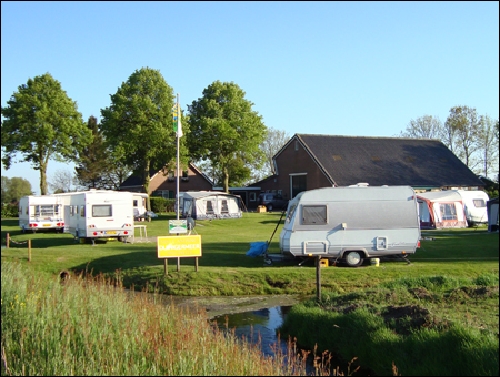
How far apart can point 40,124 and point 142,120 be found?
29.7 feet

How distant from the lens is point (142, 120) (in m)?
52.6

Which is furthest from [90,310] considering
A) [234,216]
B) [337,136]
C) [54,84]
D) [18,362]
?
[337,136]

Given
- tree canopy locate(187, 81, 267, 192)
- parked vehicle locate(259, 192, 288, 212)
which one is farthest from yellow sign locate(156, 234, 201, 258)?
tree canopy locate(187, 81, 267, 192)

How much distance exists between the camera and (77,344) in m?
8.32

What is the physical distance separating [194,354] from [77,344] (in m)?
1.76

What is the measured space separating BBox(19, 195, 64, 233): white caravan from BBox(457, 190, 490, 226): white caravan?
2430 centimetres

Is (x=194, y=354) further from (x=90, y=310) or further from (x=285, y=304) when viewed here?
(x=285, y=304)

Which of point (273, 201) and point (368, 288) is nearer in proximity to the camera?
point (368, 288)

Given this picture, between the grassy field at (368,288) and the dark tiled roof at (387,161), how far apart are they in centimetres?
2033

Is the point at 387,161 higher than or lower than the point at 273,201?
higher

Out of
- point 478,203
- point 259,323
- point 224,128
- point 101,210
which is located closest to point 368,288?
point 259,323

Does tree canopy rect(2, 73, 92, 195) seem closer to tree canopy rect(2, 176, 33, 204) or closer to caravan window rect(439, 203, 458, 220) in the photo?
tree canopy rect(2, 176, 33, 204)

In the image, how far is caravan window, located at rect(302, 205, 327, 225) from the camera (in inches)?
738

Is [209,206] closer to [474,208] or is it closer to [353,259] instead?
[474,208]
